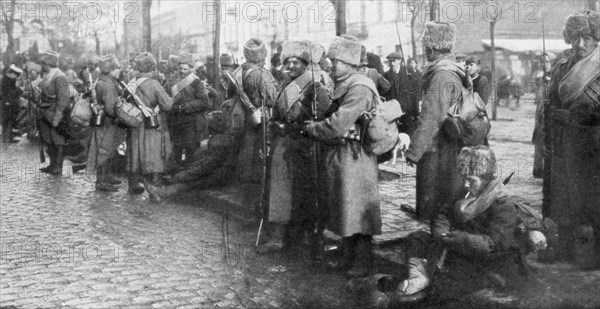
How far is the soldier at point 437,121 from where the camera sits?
625 centimetres

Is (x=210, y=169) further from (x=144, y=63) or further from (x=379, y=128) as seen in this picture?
(x=379, y=128)

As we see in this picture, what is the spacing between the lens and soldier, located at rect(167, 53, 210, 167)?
11.2m

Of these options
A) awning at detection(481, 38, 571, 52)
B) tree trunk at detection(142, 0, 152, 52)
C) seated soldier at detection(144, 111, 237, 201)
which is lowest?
seated soldier at detection(144, 111, 237, 201)

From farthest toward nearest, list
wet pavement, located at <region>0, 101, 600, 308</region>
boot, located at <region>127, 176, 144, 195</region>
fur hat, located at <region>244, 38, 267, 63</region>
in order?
boot, located at <region>127, 176, 144, 195</region>, fur hat, located at <region>244, 38, 267, 63</region>, wet pavement, located at <region>0, 101, 600, 308</region>

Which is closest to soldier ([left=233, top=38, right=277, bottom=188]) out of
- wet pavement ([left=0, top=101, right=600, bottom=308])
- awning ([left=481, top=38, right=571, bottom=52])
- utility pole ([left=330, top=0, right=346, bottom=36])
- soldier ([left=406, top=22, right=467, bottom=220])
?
wet pavement ([left=0, top=101, right=600, bottom=308])

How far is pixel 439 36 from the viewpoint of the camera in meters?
6.34

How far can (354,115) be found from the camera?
5816 millimetres

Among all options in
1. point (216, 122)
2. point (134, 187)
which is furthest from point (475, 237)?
point (134, 187)

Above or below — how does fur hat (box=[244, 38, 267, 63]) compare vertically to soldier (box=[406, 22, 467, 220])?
above

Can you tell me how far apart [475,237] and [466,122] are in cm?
122

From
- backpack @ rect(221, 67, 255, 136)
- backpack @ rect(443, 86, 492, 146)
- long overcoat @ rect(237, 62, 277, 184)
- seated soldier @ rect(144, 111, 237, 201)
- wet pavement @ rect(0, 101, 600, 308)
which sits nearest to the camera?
wet pavement @ rect(0, 101, 600, 308)

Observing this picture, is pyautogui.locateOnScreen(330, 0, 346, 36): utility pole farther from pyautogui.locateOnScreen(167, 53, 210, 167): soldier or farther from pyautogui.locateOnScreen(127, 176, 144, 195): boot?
pyautogui.locateOnScreen(127, 176, 144, 195): boot

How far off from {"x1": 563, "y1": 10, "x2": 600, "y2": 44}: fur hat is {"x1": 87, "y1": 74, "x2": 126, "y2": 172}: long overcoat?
6.69 metres

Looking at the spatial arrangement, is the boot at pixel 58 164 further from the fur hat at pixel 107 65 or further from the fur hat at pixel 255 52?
the fur hat at pixel 255 52
